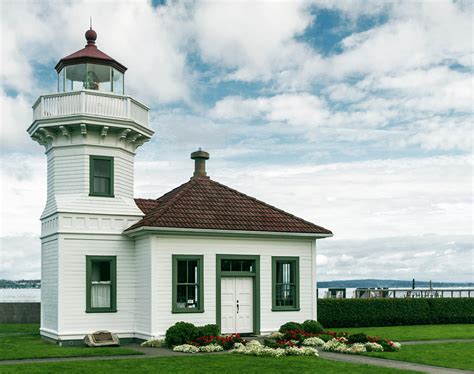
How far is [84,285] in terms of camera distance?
23.6 m

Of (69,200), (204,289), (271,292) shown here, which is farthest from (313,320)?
(69,200)

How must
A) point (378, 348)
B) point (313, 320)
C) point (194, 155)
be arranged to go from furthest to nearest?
point (194, 155) → point (313, 320) → point (378, 348)

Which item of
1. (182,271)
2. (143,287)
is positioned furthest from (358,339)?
(143,287)

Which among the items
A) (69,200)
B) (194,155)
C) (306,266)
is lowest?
(306,266)

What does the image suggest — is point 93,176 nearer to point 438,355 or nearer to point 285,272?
point 285,272

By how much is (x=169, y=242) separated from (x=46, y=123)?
5864 millimetres

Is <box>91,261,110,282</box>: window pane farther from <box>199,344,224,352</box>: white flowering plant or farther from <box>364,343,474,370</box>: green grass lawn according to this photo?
<box>364,343,474,370</box>: green grass lawn

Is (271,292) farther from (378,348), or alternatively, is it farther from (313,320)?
(378,348)

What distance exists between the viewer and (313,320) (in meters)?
25.1

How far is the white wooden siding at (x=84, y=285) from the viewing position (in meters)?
23.3

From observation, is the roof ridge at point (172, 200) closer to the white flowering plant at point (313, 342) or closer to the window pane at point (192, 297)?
the window pane at point (192, 297)

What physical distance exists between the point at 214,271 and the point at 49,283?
5.85 metres

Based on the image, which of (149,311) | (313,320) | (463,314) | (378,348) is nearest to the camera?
(378,348)

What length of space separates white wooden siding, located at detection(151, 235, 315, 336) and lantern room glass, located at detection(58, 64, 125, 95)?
593 cm
